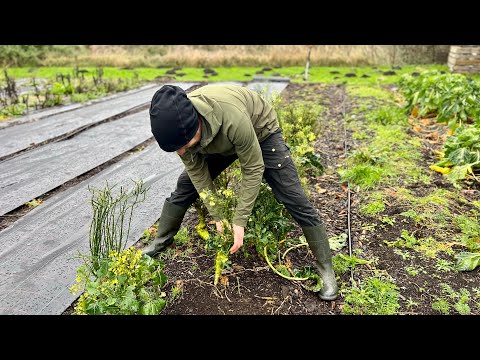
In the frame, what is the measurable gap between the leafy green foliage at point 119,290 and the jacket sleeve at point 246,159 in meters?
0.64

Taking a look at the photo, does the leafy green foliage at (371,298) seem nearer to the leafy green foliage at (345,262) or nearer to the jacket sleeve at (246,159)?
the leafy green foliage at (345,262)

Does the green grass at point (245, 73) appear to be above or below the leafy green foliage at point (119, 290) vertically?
above

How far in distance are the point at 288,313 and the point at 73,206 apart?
2356 millimetres

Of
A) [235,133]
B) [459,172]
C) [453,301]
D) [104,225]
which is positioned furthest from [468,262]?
Result: [104,225]

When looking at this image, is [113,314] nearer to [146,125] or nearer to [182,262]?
[182,262]

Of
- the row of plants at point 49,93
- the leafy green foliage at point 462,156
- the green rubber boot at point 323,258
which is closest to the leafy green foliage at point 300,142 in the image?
the green rubber boot at point 323,258

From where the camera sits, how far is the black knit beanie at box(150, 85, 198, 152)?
1.91 meters

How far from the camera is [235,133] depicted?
2098mm

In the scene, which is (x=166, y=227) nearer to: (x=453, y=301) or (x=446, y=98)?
(x=453, y=301)

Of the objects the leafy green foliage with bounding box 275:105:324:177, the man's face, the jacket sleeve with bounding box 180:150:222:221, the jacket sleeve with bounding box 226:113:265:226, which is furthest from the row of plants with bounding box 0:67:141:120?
the jacket sleeve with bounding box 226:113:265:226

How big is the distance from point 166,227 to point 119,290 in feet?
2.58

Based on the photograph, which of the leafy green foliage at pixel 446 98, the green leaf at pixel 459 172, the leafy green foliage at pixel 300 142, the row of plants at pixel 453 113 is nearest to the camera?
the leafy green foliage at pixel 300 142

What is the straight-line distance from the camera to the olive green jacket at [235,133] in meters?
2.10
